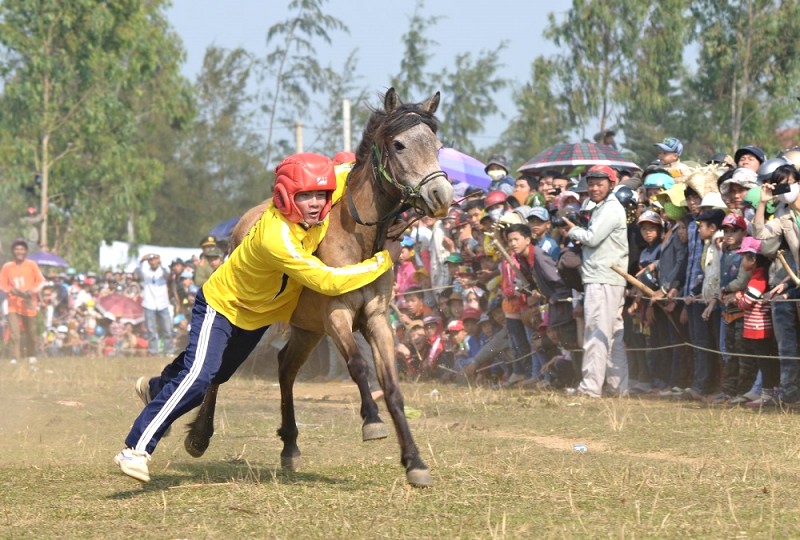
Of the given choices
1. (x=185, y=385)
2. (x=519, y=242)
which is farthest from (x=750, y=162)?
(x=185, y=385)

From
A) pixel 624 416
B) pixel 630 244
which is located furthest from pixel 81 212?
pixel 624 416

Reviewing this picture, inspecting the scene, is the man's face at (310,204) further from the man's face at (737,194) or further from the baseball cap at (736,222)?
the man's face at (737,194)

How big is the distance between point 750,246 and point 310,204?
5525 millimetres

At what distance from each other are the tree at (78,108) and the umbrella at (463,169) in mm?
18305

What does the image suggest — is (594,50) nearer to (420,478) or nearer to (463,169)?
(463,169)

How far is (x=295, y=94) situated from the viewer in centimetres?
5278

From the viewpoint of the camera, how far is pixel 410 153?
7.39 meters

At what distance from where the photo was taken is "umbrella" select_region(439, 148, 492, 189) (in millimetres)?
18312

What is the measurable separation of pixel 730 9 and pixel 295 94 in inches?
1000

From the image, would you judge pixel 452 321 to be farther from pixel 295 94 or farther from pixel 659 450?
pixel 295 94

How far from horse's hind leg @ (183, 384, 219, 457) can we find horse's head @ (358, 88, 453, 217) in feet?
6.37

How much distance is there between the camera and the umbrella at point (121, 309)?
27641mm

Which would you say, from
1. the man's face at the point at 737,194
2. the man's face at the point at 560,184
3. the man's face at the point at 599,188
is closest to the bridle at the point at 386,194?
the man's face at the point at 737,194

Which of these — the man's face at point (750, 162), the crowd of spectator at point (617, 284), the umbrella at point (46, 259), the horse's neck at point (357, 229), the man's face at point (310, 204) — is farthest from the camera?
the umbrella at point (46, 259)
